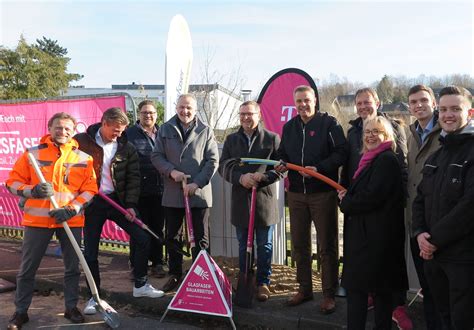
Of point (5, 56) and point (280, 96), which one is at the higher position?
point (5, 56)

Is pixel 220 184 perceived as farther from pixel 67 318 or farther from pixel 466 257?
pixel 466 257

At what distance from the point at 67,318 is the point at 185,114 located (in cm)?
241

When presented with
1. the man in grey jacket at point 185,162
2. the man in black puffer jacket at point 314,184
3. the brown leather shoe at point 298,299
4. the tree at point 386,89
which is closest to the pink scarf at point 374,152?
the man in black puffer jacket at point 314,184

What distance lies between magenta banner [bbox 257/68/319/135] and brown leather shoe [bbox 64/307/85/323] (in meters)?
4.03

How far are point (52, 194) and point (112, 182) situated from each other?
80cm

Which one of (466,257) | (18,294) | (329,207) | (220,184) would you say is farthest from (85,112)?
(466,257)

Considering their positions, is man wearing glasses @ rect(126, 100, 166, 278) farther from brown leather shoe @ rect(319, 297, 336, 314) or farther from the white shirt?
brown leather shoe @ rect(319, 297, 336, 314)

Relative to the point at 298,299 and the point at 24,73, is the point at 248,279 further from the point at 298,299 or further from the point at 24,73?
the point at 24,73

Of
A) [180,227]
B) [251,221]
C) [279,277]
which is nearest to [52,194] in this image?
[180,227]

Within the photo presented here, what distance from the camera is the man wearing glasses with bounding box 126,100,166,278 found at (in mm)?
5355

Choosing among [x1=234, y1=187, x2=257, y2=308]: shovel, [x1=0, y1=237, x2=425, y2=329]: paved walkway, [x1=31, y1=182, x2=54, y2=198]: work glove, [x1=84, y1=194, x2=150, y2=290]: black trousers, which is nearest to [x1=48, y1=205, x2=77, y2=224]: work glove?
[x1=31, y1=182, x2=54, y2=198]: work glove

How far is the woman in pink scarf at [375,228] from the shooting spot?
3.47 meters

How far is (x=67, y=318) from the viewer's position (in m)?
4.47

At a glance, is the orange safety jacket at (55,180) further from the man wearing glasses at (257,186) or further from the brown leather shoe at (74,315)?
the man wearing glasses at (257,186)
